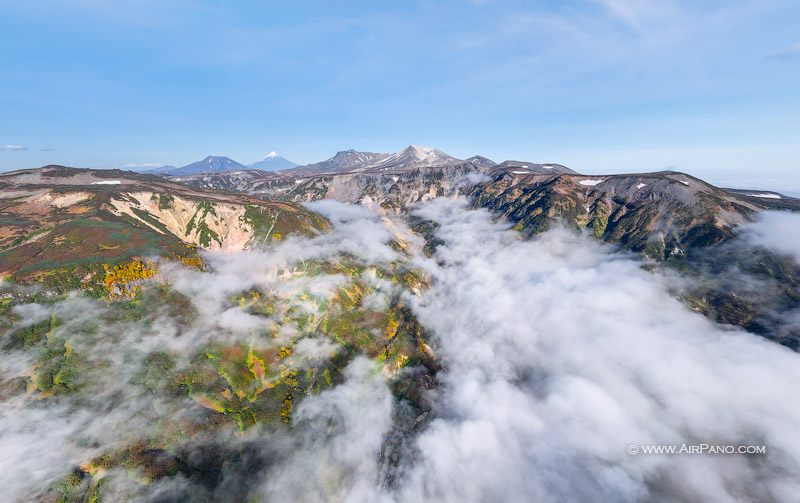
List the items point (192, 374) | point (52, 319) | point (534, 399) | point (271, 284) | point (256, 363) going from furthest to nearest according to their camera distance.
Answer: point (271, 284) < point (534, 399) < point (256, 363) < point (192, 374) < point (52, 319)

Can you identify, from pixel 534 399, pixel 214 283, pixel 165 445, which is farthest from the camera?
pixel 534 399

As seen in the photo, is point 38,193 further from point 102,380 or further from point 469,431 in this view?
point 469,431

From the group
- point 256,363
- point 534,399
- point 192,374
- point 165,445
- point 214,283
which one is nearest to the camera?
point 165,445

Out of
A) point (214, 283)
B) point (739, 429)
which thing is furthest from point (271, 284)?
point (739, 429)

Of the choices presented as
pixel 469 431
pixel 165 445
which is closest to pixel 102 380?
pixel 165 445

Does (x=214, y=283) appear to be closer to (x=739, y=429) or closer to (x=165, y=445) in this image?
(x=165, y=445)

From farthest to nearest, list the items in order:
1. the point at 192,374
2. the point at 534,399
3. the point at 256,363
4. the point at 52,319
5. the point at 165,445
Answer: the point at 534,399 → the point at 256,363 → the point at 192,374 → the point at 52,319 → the point at 165,445

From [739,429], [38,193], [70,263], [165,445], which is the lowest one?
[739,429]

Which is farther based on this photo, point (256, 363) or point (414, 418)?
point (414, 418)

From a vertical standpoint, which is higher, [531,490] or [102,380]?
[102,380]
